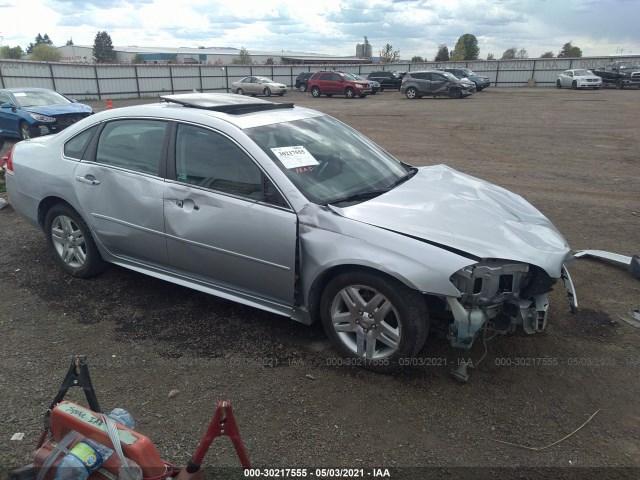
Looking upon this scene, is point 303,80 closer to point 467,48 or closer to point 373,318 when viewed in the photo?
point 373,318

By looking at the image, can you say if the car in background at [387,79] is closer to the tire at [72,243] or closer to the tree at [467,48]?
the tire at [72,243]

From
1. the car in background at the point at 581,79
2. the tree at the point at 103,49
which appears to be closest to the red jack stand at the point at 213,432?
the car in background at the point at 581,79

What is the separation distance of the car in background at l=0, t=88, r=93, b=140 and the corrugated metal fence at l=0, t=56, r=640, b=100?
1804cm

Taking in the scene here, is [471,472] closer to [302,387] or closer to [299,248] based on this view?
[302,387]

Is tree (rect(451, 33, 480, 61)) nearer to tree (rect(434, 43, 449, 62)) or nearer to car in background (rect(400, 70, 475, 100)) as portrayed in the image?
tree (rect(434, 43, 449, 62))

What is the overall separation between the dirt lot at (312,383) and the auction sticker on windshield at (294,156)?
1278 millimetres

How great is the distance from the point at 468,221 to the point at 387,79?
35.0m

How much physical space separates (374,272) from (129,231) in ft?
7.13

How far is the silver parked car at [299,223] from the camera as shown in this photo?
3033 millimetres

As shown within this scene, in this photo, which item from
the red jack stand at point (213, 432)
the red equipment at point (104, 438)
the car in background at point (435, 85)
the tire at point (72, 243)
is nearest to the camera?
the red equipment at point (104, 438)

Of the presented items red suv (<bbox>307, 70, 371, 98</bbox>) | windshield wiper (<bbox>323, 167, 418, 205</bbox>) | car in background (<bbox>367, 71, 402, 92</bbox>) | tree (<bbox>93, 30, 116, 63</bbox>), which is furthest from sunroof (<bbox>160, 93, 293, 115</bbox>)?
tree (<bbox>93, 30, 116, 63</bbox>)

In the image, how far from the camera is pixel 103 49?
10919cm

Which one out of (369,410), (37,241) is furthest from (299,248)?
(37,241)

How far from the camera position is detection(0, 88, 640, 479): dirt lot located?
266 cm
